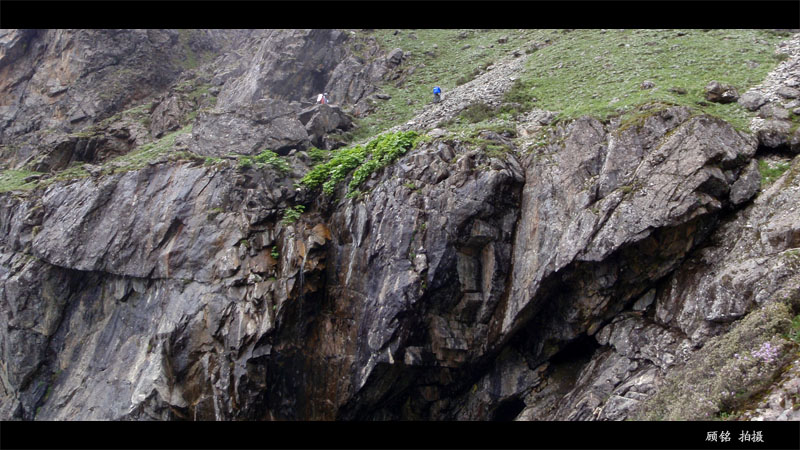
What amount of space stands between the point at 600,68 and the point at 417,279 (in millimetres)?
12943

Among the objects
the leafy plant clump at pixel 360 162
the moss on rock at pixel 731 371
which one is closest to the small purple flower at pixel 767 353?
the moss on rock at pixel 731 371

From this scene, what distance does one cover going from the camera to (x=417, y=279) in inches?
576

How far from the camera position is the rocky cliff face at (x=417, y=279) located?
1133 centimetres

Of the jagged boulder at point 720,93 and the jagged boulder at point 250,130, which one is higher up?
the jagged boulder at point 720,93

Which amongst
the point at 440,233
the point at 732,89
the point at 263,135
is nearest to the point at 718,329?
the point at 440,233

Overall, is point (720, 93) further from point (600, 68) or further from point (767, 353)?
point (767, 353)

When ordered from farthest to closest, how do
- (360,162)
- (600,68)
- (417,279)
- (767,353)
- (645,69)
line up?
1. (600,68)
2. (645,69)
3. (360,162)
4. (417,279)
5. (767,353)

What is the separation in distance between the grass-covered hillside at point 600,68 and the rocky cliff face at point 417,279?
1474 millimetres

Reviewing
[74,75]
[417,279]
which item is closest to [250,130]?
[417,279]

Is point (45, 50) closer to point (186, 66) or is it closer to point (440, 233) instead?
point (186, 66)

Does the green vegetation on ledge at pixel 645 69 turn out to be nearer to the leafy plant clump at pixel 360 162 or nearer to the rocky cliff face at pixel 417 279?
the rocky cliff face at pixel 417 279

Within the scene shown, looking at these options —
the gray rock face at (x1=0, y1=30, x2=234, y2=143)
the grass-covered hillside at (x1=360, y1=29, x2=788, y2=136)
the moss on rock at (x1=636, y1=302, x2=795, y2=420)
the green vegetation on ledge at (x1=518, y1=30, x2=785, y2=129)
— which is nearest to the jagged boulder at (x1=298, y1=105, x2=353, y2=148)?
the grass-covered hillside at (x1=360, y1=29, x2=788, y2=136)

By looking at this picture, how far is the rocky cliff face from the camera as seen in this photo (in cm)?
1133

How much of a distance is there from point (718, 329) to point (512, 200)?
21.2ft
